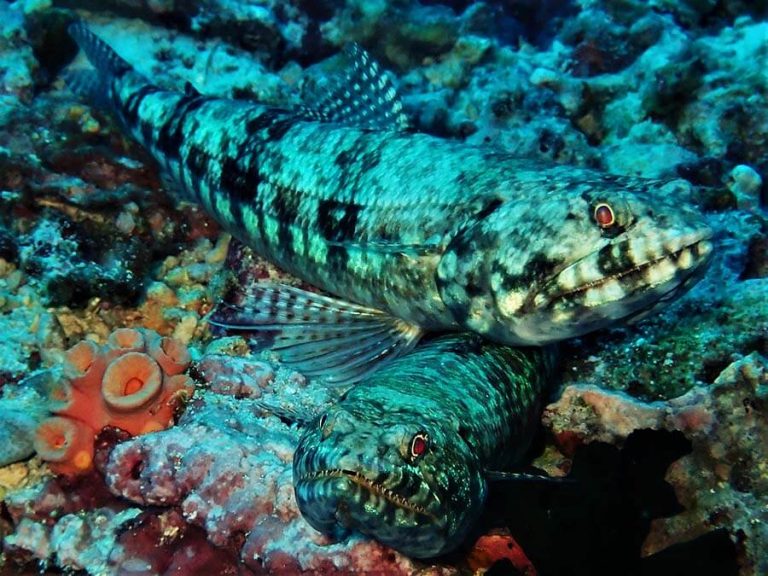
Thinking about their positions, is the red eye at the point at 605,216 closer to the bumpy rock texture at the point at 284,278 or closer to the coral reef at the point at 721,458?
the bumpy rock texture at the point at 284,278

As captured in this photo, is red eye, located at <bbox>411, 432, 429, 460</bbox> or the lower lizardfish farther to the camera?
red eye, located at <bbox>411, 432, 429, 460</bbox>

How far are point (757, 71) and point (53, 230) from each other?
6208 mm

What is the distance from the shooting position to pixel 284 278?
4617 mm

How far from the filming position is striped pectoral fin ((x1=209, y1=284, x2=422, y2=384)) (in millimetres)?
3736

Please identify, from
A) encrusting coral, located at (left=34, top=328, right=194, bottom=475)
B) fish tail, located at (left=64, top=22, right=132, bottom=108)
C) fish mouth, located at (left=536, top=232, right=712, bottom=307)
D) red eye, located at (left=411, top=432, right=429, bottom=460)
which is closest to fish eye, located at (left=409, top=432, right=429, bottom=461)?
red eye, located at (left=411, top=432, right=429, bottom=460)

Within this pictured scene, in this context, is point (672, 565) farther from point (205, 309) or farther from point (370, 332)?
point (205, 309)

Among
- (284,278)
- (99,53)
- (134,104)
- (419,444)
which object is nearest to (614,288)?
(419,444)

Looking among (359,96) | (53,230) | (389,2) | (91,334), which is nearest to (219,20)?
(389,2)

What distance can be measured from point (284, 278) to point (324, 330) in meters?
0.91

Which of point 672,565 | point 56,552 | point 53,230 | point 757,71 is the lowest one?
point 56,552

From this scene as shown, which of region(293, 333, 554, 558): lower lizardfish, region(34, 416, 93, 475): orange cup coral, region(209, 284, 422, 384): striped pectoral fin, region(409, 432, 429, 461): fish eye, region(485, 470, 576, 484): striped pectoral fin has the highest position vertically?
region(409, 432, 429, 461): fish eye

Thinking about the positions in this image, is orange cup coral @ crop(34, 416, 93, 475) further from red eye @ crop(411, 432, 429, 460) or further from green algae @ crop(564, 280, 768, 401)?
green algae @ crop(564, 280, 768, 401)

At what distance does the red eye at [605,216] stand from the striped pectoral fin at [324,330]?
141cm

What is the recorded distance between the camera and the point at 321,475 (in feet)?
7.18
